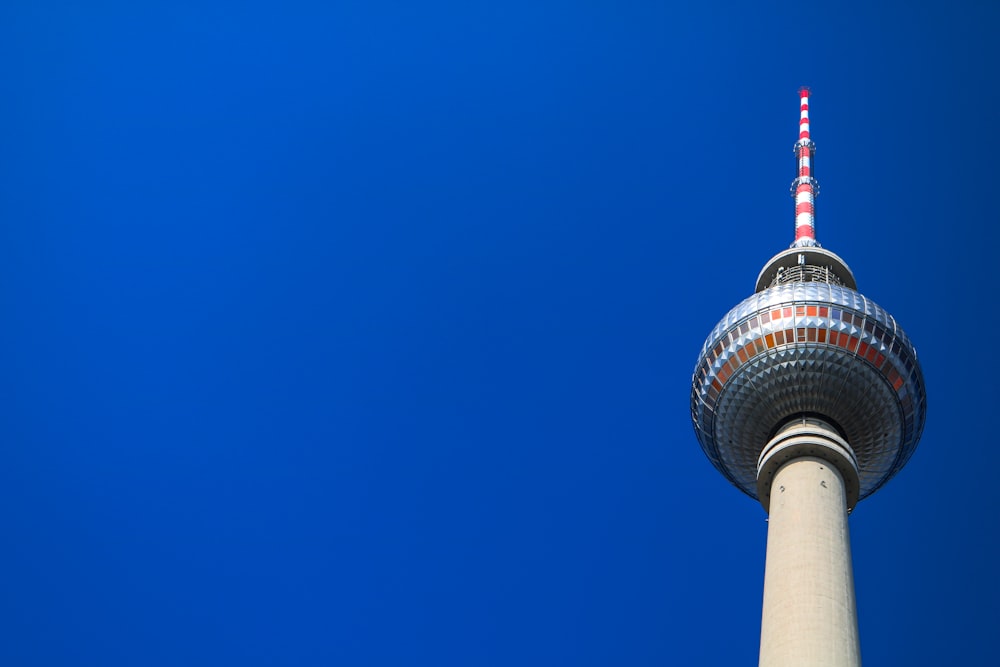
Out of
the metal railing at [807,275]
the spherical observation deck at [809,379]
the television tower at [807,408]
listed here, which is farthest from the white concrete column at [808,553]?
the metal railing at [807,275]

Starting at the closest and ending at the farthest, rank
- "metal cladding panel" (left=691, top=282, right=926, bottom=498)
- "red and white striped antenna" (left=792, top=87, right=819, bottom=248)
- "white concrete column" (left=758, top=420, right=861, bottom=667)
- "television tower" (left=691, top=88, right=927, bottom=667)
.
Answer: "white concrete column" (left=758, top=420, right=861, bottom=667) < "television tower" (left=691, top=88, right=927, bottom=667) < "metal cladding panel" (left=691, top=282, right=926, bottom=498) < "red and white striped antenna" (left=792, top=87, right=819, bottom=248)

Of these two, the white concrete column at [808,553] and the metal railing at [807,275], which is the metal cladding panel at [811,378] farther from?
the metal railing at [807,275]

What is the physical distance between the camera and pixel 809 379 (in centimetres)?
4584

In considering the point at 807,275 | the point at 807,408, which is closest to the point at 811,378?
the point at 807,408

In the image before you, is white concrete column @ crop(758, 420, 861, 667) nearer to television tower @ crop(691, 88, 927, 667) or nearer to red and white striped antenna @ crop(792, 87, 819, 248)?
television tower @ crop(691, 88, 927, 667)

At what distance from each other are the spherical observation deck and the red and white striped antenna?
9.39m

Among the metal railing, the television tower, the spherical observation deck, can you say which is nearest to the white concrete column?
the television tower

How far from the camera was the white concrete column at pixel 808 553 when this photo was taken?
1388 inches

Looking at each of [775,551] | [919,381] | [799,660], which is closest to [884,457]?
[919,381]

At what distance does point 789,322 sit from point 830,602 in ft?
45.8

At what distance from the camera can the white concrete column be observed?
35.2m

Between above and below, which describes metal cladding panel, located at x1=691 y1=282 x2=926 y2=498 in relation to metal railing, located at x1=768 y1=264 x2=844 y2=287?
below

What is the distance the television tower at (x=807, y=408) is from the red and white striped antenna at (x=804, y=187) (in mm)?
7490

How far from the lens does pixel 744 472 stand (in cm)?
4909
